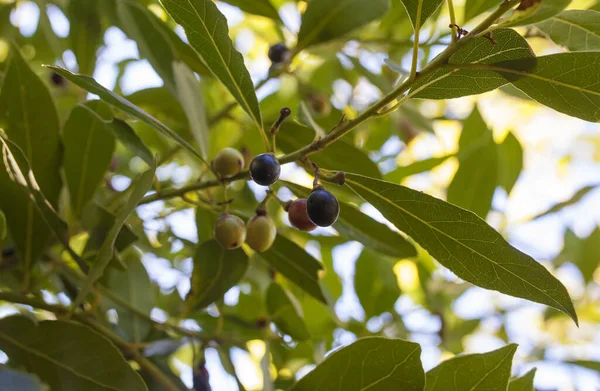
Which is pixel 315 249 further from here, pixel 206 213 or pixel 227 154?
pixel 227 154

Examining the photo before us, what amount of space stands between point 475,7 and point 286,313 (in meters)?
1.10

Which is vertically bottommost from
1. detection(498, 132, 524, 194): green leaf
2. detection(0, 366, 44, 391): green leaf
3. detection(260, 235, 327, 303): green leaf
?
detection(0, 366, 44, 391): green leaf

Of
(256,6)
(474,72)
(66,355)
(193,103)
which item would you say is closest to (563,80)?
(474,72)

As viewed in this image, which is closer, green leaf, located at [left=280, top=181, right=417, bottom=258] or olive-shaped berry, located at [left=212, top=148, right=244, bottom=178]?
olive-shaped berry, located at [left=212, top=148, right=244, bottom=178]

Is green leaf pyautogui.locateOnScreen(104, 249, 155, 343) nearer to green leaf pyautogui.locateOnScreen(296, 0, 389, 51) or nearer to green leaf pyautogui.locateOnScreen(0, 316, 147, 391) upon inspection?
green leaf pyautogui.locateOnScreen(0, 316, 147, 391)

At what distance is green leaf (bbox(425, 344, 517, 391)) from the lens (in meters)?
1.27

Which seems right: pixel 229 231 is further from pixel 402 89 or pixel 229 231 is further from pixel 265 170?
pixel 402 89

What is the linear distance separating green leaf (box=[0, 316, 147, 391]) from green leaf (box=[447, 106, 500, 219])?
1361mm

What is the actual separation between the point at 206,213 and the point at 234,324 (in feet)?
1.69

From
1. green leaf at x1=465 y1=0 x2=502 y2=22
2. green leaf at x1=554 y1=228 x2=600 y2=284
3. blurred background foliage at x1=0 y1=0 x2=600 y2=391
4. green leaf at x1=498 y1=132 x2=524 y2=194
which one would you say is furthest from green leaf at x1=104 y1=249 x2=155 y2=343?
green leaf at x1=554 y1=228 x2=600 y2=284

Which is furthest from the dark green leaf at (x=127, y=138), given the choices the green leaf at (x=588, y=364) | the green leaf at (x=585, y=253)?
the green leaf at (x=585, y=253)

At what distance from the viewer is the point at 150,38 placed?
1.76 metres

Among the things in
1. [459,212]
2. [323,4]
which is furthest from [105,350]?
[323,4]

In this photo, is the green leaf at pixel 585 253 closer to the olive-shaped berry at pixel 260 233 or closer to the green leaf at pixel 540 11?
the olive-shaped berry at pixel 260 233
